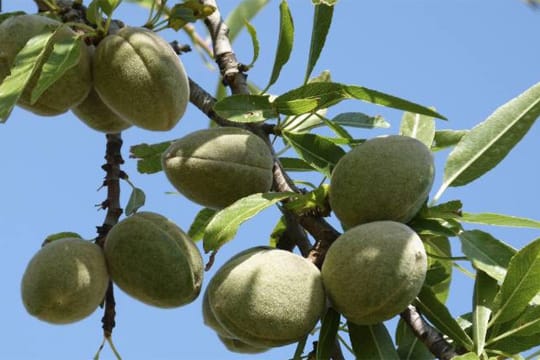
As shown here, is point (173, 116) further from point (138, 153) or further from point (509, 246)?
point (509, 246)

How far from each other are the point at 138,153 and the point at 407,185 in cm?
71

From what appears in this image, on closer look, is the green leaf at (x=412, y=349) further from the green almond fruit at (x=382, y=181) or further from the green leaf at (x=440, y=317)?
the green almond fruit at (x=382, y=181)

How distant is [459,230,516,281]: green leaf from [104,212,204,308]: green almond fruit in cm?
54

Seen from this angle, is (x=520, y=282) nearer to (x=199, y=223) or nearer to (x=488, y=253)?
(x=488, y=253)

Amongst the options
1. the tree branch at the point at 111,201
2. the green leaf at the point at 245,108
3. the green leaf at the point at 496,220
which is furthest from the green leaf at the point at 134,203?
the green leaf at the point at 496,220

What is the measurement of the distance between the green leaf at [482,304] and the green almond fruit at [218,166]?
45 centimetres

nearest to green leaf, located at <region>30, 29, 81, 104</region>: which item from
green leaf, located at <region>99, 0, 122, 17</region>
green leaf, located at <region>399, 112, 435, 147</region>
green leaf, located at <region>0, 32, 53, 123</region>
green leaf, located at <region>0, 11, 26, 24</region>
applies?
green leaf, located at <region>0, 32, 53, 123</region>

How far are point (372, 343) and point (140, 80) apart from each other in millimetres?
681

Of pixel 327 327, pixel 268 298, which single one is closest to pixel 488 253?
pixel 327 327

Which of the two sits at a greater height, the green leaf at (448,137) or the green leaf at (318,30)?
the green leaf at (318,30)

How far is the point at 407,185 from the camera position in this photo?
62.7 inches

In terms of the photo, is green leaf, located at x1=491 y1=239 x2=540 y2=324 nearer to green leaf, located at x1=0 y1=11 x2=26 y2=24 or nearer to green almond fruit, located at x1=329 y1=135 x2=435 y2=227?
green almond fruit, located at x1=329 y1=135 x2=435 y2=227

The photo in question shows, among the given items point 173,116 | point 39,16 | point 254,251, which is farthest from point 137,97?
point 254,251

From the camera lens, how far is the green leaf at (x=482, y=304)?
1659 mm
